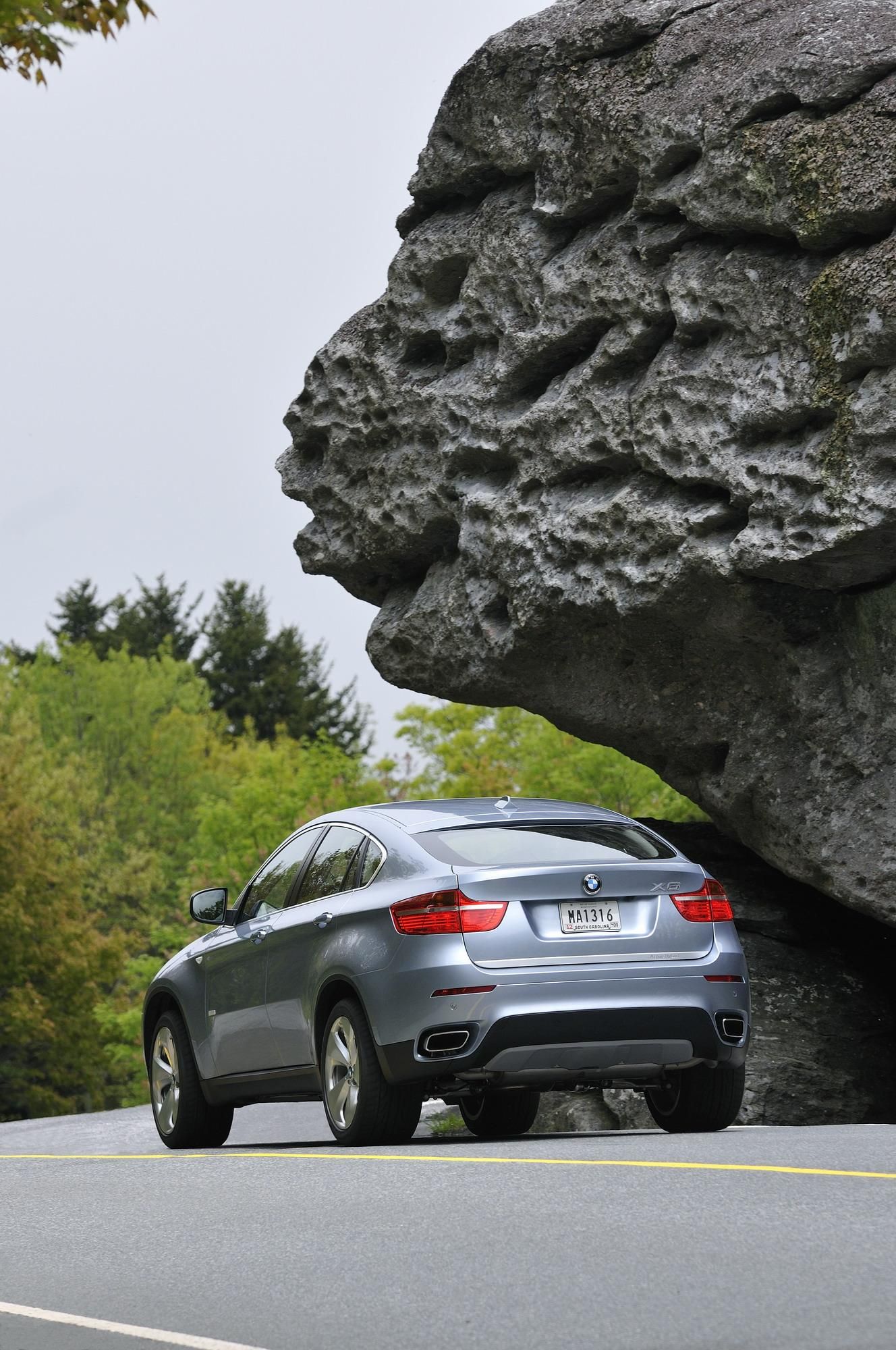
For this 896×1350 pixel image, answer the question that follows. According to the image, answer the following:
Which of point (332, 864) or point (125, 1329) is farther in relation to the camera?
point (332, 864)

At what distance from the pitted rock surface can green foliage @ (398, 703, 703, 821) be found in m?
17.5

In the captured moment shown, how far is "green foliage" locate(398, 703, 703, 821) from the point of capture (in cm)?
3512

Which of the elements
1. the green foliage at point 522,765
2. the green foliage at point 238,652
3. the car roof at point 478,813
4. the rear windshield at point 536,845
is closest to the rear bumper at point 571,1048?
the rear windshield at point 536,845

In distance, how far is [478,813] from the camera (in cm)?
933

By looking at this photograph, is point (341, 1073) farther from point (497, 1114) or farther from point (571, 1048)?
point (497, 1114)

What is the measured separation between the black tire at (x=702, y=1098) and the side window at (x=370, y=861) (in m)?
1.89

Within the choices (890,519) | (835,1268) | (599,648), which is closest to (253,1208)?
(835,1268)

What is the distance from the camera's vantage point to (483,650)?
1398 cm

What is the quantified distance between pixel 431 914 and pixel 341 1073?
1.13 m

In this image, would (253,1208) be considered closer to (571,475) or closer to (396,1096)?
(396,1096)

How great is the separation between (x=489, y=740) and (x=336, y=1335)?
38273 mm

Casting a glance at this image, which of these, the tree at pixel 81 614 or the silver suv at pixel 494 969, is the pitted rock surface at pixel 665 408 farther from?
the tree at pixel 81 614

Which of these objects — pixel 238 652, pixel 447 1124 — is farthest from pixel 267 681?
pixel 447 1124

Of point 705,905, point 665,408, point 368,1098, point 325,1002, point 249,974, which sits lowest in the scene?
point 368,1098
